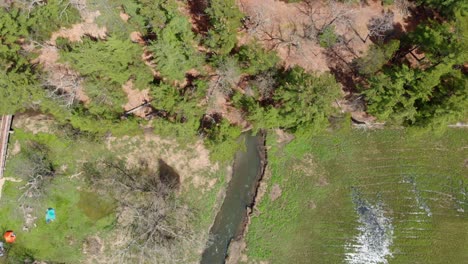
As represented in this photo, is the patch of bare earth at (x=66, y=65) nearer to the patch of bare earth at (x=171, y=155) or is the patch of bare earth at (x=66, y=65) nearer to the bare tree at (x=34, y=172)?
the patch of bare earth at (x=171, y=155)

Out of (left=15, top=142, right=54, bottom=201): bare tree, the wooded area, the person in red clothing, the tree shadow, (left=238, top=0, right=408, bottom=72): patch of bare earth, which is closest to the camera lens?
the wooded area

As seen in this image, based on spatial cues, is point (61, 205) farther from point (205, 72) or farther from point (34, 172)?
point (205, 72)

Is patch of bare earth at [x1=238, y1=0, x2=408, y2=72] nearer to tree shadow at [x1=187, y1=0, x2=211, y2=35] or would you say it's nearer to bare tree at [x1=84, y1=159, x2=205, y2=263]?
tree shadow at [x1=187, y1=0, x2=211, y2=35]

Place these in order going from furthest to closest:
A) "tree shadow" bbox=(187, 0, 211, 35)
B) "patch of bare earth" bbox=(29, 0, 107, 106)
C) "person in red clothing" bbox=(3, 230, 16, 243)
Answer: "tree shadow" bbox=(187, 0, 211, 35)
"person in red clothing" bbox=(3, 230, 16, 243)
"patch of bare earth" bbox=(29, 0, 107, 106)

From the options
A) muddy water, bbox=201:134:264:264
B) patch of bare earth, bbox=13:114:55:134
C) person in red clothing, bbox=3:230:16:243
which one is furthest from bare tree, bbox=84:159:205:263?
person in red clothing, bbox=3:230:16:243

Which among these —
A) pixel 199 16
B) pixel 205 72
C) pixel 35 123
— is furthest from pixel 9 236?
pixel 199 16

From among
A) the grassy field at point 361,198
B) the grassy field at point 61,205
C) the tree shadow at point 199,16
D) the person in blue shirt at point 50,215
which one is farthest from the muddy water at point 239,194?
the person in blue shirt at point 50,215

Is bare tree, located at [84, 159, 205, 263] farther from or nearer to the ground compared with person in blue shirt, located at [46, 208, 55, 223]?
farther from the ground
